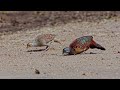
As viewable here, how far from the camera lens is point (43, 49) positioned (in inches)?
541

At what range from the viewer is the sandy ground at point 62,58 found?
10.1 m

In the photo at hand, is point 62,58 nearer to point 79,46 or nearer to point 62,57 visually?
point 62,57

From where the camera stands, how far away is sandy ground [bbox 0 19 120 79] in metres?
10.1

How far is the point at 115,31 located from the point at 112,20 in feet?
8.13

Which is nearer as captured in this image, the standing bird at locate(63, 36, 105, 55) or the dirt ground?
the dirt ground

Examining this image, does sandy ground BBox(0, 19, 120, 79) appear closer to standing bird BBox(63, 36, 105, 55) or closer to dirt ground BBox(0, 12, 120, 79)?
dirt ground BBox(0, 12, 120, 79)

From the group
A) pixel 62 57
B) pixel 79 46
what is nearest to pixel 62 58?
pixel 62 57

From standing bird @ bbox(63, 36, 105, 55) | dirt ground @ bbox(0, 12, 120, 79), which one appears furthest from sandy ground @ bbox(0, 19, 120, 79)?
standing bird @ bbox(63, 36, 105, 55)

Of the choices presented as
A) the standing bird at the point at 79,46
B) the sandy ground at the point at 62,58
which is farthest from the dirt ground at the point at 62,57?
the standing bird at the point at 79,46

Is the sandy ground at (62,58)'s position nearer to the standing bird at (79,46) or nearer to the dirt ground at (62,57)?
the dirt ground at (62,57)

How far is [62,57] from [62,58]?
15 cm

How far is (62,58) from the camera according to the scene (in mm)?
12008
